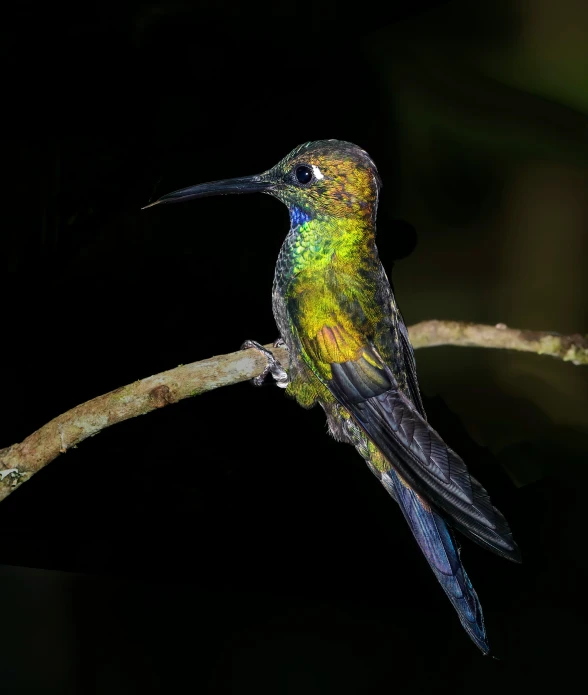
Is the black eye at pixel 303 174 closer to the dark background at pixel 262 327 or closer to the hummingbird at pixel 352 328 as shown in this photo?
the hummingbird at pixel 352 328

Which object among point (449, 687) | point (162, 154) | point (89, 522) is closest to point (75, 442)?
point (89, 522)

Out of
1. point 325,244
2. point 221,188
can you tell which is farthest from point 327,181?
point 221,188

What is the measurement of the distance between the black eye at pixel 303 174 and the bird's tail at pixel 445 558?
90 centimetres

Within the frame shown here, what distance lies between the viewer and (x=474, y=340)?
2459 mm

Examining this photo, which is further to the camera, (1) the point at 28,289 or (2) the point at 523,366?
(1) the point at 28,289

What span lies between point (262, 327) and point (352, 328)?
1.28 feet

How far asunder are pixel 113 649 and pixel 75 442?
0.75 m

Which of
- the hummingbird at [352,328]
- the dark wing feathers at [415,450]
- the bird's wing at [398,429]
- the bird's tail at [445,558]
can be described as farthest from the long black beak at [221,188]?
the bird's tail at [445,558]

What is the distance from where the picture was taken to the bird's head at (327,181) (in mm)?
2148

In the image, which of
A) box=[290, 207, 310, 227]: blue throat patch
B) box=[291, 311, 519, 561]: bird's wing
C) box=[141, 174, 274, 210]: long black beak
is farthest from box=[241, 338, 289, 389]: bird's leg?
box=[141, 174, 274, 210]: long black beak

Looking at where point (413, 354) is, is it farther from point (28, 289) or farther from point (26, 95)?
point (26, 95)

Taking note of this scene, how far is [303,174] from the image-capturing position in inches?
85.6

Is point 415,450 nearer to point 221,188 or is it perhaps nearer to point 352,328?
point 352,328

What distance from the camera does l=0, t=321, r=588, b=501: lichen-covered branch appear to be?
7.63 feet
